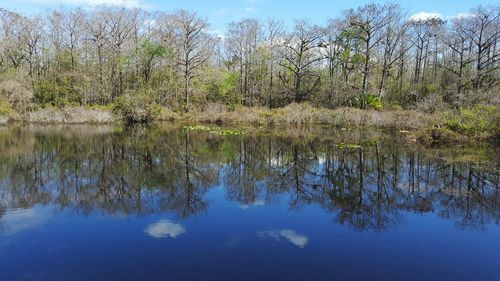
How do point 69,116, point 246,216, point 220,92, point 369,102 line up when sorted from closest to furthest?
point 246,216 < point 69,116 < point 369,102 < point 220,92

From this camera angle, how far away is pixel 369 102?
39031 millimetres

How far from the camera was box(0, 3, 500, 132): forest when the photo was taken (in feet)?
131

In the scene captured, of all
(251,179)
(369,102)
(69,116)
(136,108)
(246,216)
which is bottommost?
(246,216)

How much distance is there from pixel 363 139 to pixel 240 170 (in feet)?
39.8

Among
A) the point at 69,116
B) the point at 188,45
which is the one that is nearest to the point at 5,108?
the point at 69,116

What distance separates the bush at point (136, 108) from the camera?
36.0 meters

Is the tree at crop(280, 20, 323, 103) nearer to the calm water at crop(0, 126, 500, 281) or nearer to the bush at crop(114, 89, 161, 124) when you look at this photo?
the bush at crop(114, 89, 161, 124)

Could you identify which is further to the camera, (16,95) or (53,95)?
(53,95)

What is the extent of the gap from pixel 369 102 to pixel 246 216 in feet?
105

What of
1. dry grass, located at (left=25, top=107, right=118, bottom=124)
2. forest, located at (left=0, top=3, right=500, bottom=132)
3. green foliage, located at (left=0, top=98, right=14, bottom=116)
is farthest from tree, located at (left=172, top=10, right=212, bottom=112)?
green foliage, located at (left=0, top=98, right=14, bottom=116)

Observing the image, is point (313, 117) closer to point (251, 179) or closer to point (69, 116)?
point (69, 116)

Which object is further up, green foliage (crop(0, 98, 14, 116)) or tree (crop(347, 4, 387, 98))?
tree (crop(347, 4, 387, 98))

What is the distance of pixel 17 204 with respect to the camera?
1052 centimetres

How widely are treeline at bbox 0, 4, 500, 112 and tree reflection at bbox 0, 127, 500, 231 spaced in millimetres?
A: 19770
